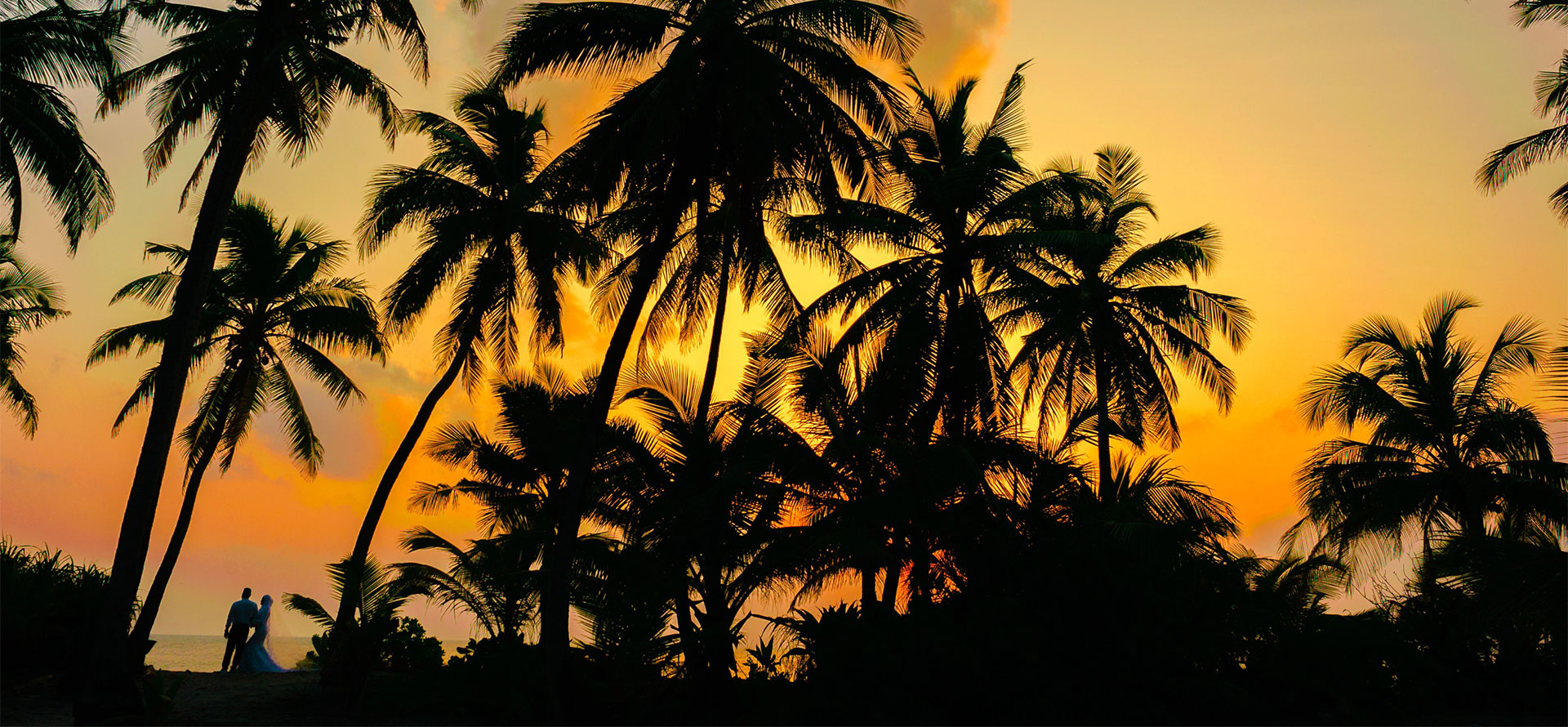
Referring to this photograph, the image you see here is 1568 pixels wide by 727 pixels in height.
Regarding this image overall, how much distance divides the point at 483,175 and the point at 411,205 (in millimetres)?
1735

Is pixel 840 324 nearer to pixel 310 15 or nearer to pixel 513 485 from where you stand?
pixel 513 485

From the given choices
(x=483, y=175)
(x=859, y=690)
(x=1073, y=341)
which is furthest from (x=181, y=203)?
(x=1073, y=341)

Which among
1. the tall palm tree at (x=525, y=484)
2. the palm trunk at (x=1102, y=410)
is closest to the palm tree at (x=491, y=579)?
the tall palm tree at (x=525, y=484)

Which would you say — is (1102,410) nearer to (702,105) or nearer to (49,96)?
(702,105)

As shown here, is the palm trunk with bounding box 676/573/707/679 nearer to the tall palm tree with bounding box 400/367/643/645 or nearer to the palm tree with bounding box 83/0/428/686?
the tall palm tree with bounding box 400/367/643/645

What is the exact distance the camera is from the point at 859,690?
12.7 metres

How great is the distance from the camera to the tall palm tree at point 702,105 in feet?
43.0

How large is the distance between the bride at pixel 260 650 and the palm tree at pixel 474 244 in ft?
12.7

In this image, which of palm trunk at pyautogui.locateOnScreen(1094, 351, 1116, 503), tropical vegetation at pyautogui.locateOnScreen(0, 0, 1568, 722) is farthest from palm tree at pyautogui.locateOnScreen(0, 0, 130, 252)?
palm trunk at pyautogui.locateOnScreen(1094, 351, 1116, 503)

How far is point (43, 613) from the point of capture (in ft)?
47.5

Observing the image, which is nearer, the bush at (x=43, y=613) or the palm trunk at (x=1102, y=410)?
the bush at (x=43, y=613)

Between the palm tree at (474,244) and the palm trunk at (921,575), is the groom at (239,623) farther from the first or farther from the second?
the palm trunk at (921,575)

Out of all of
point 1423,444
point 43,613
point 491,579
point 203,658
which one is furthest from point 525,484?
point 203,658

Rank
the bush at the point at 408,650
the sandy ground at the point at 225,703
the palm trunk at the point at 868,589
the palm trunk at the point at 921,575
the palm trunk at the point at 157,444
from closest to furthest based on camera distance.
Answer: the palm trunk at the point at 157,444
the sandy ground at the point at 225,703
the palm trunk at the point at 868,589
the palm trunk at the point at 921,575
the bush at the point at 408,650
